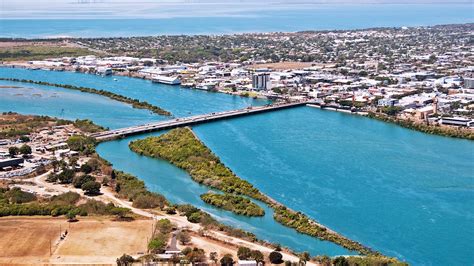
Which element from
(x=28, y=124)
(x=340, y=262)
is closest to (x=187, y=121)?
(x=28, y=124)

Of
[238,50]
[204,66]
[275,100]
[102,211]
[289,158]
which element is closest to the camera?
[102,211]

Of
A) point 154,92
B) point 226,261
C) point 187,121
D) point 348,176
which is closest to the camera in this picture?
point 226,261

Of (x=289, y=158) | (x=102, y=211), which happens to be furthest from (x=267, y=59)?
(x=102, y=211)

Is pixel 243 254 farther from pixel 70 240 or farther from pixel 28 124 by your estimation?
pixel 28 124

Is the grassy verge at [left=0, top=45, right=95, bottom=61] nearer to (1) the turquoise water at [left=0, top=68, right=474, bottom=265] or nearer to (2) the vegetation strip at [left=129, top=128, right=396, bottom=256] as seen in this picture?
(1) the turquoise water at [left=0, top=68, right=474, bottom=265]

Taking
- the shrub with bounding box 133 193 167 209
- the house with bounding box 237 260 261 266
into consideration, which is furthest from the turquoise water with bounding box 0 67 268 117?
the house with bounding box 237 260 261 266

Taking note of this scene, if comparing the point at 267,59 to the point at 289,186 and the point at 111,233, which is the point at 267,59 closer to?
the point at 289,186
